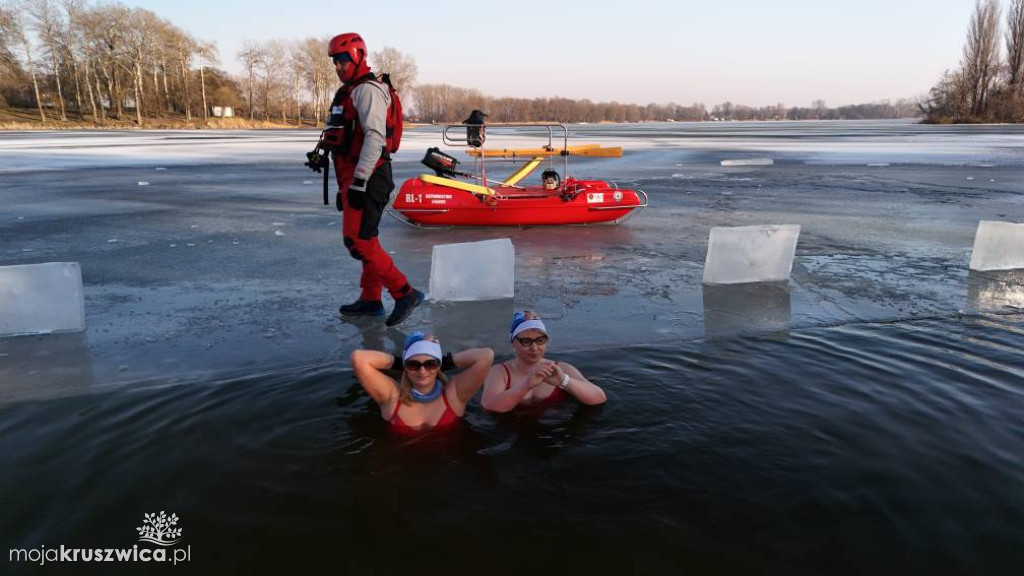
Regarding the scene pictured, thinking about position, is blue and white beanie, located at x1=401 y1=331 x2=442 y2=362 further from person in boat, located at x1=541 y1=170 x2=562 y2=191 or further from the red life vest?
person in boat, located at x1=541 y1=170 x2=562 y2=191

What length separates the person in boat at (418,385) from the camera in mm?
3414

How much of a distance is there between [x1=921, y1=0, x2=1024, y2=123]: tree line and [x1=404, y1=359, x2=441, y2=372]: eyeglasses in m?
68.5

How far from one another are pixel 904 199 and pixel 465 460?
39.6 feet

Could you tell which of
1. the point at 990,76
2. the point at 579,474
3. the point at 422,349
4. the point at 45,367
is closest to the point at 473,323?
the point at 422,349

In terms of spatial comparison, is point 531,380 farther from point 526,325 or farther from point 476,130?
point 476,130

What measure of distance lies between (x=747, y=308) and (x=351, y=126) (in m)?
3.54

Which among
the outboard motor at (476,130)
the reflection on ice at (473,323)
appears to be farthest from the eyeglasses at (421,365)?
the outboard motor at (476,130)

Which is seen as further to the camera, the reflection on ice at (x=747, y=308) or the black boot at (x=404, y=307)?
the black boot at (x=404, y=307)

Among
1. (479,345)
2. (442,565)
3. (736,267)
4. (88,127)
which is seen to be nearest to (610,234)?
(736,267)

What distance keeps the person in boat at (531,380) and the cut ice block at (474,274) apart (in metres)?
1.90

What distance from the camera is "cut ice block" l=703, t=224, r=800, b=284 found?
6098 millimetres

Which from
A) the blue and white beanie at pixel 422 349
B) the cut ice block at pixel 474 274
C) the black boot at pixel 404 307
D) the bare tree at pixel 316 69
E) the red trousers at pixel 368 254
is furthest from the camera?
the bare tree at pixel 316 69

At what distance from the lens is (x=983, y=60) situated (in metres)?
56.4

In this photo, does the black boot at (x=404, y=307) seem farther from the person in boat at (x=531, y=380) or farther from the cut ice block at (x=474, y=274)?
the person in boat at (x=531, y=380)
